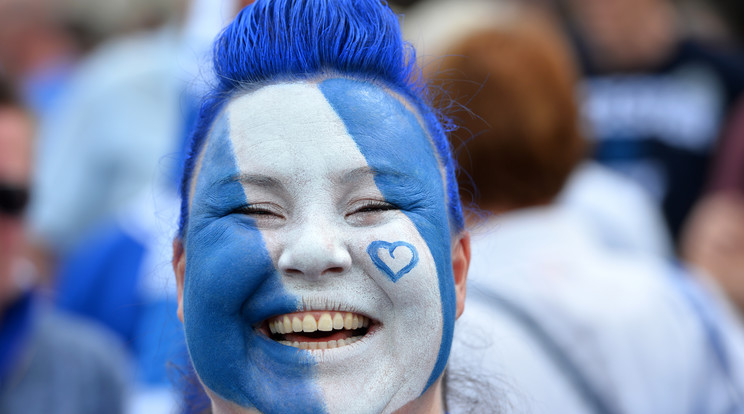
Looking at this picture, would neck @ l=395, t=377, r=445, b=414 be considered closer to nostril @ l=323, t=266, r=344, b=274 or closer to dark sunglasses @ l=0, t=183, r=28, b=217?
nostril @ l=323, t=266, r=344, b=274

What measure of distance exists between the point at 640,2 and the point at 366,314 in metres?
3.97

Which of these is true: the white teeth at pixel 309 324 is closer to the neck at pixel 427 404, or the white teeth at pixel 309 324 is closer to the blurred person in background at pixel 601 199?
the neck at pixel 427 404

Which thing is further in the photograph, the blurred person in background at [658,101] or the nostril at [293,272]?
the blurred person in background at [658,101]

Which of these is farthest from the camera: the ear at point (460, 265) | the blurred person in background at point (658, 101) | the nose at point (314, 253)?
the blurred person in background at point (658, 101)

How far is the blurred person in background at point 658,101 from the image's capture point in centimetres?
468

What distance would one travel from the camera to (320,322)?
1.42 m

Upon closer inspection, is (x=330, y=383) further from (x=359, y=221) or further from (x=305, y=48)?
(x=305, y=48)

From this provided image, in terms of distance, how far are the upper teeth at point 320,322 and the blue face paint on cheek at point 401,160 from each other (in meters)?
0.15

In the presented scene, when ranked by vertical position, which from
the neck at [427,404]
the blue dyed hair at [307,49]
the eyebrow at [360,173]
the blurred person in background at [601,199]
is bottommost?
the blurred person in background at [601,199]

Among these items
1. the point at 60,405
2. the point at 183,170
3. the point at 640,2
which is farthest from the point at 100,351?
the point at 640,2

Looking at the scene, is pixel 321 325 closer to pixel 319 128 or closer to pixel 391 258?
pixel 391 258

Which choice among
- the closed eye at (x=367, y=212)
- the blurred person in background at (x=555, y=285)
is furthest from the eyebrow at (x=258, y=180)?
the blurred person in background at (x=555, y=285)

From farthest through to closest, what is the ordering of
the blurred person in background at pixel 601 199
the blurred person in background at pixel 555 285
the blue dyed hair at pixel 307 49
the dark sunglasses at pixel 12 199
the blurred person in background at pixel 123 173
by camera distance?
the blurred person in background at pixel 123 173
the blurred person in background at pixel 601 199
the dark sunglasses at pixel 12 199
the blurred person in background at pixel 555 285
the blue dyed hair at pixel 307 49

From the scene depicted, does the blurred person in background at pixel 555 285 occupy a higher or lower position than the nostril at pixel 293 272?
lower
